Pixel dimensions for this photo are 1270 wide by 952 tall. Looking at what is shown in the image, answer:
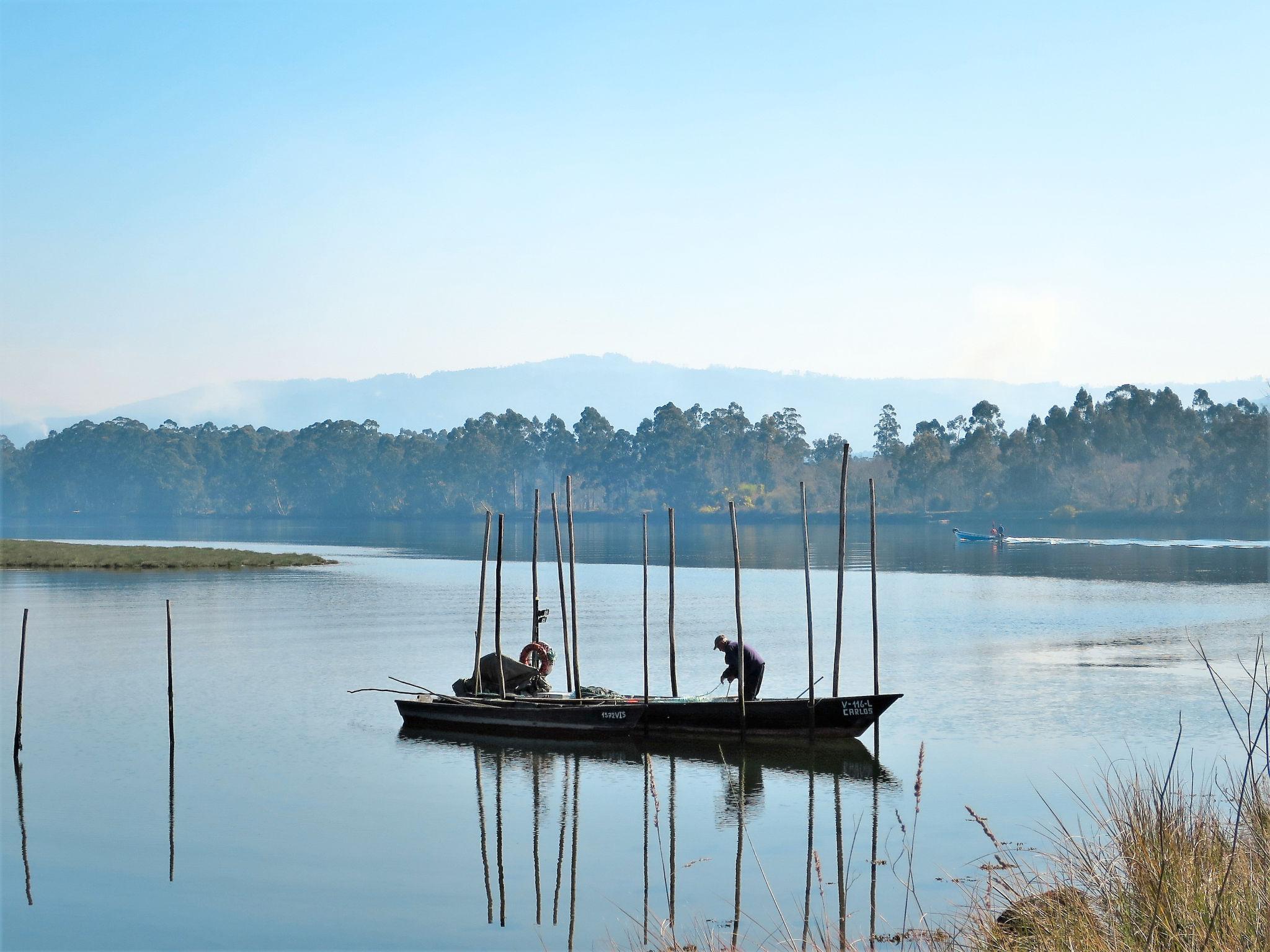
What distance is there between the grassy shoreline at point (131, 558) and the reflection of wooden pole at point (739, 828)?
6079 cm

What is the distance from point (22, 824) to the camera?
20609mm

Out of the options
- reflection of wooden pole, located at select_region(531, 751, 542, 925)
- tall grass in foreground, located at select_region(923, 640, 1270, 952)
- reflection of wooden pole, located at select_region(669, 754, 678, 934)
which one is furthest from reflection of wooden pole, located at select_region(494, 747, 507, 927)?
tall grass in foreground, located at select_region(923, 640, 1270, 952)

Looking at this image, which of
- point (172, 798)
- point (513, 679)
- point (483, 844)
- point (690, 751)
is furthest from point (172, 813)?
point (690, 751)

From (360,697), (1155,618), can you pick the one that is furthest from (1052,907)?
(1155,618)

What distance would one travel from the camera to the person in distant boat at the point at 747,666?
26.5 meters

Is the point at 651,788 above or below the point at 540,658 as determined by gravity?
below

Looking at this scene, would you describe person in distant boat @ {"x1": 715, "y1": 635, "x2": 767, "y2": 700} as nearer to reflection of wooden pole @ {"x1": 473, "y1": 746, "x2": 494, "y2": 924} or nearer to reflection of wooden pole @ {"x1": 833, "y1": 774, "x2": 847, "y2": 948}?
reflection of wooden pole @ {"x1": 833, "y1": 774, "x2": 847, "y2": 948}

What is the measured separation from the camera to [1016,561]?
8706 cm

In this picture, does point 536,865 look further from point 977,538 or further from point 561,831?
point 977,538

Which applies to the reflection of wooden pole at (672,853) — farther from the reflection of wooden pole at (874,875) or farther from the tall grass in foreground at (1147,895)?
the tall grass in foreground at (1147,895)

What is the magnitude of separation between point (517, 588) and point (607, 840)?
51087 mm

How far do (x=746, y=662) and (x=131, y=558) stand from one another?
2490 inches

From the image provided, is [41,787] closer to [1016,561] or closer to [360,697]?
[360,697]

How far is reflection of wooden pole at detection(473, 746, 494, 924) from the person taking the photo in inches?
651
